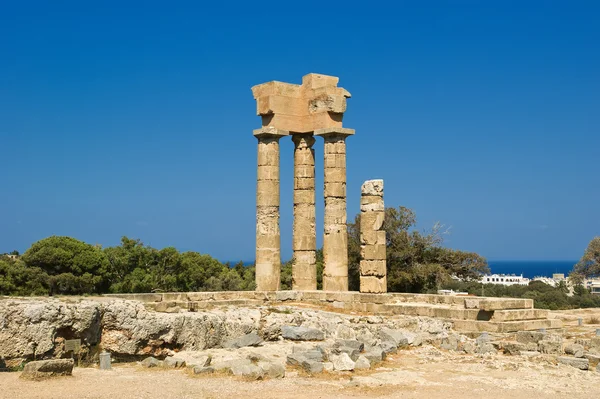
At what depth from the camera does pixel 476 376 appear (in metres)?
12.8

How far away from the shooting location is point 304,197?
958 inches

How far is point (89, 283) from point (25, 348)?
1886cm

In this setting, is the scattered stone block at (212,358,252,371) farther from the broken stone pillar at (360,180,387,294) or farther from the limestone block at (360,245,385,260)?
the limestone block at (360,245,385,260)

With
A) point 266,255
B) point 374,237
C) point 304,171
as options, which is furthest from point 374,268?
point 304,171

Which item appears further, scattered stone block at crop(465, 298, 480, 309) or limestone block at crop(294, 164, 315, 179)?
limestone block at crop(294, 164, 315, 179)

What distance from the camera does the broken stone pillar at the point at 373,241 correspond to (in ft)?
72.4

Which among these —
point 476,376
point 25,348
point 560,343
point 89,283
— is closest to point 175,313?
point 25,348

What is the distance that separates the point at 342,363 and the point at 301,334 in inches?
136

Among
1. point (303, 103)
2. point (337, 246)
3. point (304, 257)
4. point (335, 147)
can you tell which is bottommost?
point (304, 257)

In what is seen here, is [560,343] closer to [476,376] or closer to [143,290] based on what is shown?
[476,376]

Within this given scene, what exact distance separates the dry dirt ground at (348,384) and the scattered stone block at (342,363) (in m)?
0.21

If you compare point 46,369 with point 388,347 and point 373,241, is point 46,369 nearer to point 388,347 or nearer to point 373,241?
point 388,347

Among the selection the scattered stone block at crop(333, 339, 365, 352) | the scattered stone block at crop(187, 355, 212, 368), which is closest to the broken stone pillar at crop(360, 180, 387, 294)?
the scattered stone block at crop(333, 339, 365, 352)

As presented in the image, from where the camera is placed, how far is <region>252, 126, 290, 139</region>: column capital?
23.5m
